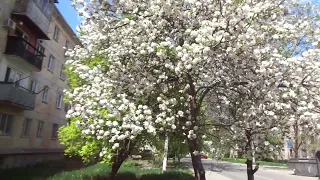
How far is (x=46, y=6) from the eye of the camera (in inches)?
869

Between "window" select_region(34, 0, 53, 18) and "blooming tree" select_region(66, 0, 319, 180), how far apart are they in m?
14.6

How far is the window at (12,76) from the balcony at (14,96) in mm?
687

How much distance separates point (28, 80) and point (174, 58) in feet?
57.0

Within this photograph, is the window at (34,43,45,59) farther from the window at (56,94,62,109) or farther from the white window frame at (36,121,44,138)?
the window at (56,94,62,109)

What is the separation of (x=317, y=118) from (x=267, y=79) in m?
1.42

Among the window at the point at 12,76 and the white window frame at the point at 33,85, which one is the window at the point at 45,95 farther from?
the window at the point at 12,76

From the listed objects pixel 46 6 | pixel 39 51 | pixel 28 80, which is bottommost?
pixel 28 80

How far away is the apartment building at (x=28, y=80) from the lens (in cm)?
1812

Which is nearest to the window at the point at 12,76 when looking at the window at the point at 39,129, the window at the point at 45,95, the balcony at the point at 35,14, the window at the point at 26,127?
the balcony at the point at 35,14

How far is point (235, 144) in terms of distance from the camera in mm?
8312

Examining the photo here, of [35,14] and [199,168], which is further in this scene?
[35,14]

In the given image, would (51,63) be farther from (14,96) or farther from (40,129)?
(14,96)

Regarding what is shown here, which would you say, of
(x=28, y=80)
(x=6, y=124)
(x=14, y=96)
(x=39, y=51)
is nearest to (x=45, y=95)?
(x=28, y=80)

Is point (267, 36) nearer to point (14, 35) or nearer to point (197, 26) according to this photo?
point (197, 26)
